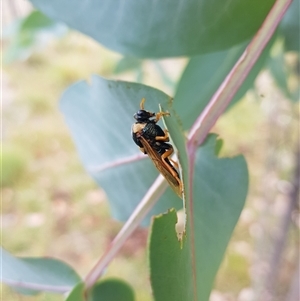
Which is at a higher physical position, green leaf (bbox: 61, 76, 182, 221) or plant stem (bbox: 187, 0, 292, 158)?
plant stem (bbox: 187, 0, 292, 158)

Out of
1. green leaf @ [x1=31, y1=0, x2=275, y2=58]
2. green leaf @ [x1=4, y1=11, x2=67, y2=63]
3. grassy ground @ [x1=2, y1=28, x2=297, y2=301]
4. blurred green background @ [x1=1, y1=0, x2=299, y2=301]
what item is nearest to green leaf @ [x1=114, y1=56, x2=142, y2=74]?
green leaf @ [x1=4, y1=11, x2=67, y2=63]

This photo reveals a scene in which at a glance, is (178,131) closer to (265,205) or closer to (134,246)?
(265,205)

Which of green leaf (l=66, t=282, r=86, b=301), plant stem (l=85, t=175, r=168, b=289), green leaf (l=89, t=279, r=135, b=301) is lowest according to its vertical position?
green leaf (l=89, t=279, r=135, b=301)

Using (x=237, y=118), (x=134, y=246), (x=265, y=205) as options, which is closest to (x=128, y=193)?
(x=265, y=205)

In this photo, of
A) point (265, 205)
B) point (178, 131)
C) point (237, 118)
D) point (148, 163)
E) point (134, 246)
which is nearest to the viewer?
point (178, 131)

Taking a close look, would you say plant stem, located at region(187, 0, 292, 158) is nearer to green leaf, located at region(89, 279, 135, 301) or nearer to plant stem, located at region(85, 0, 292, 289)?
plant stem, located at region(85, 0, 292, 289)

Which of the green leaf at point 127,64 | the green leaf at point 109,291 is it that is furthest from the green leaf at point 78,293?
the green leaf at point 127,64

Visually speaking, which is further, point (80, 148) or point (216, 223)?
point (80, 148)
